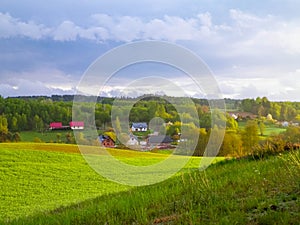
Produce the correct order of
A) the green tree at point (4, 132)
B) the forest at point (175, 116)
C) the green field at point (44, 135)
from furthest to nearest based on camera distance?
the green tree at point (4, 132) < the green field at point (44, 135) < the forest at point (175, 116)

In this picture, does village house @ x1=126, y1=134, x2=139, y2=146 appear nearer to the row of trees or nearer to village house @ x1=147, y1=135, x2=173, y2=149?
village house @ x1=147, y1=135, x2=173, y2=149

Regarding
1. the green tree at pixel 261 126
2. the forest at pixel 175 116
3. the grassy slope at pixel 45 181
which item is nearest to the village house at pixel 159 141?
the forest at pixel 175 116

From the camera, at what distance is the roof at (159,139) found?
1528 centimetres

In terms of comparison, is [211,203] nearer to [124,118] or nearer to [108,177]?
[124,118]

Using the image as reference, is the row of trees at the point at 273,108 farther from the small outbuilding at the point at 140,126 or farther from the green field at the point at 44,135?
the small outbuilding at the point at 140,126

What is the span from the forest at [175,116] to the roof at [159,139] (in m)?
0.27

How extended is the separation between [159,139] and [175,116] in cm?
120

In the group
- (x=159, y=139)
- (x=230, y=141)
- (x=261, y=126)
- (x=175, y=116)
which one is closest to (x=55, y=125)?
(x=230, y=141)

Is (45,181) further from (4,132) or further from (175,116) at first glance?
(4,132)

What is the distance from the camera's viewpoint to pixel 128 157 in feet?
82.8

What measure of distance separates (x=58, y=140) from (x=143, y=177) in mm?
25078

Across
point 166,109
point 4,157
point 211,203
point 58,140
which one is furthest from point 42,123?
point 211,203

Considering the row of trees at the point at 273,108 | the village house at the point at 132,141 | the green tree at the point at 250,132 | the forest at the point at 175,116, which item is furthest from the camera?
the row of trees at the point at 273,108

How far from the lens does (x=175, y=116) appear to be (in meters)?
15.2
